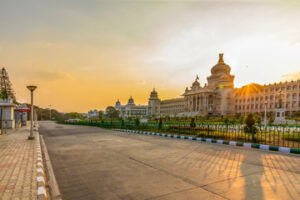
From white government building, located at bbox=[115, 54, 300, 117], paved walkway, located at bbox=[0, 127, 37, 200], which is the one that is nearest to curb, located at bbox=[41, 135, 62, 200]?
paved walkway, located at bbox=[0, 127, 37, 200]

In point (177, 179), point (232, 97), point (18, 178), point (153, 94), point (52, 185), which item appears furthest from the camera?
point (153, 94)

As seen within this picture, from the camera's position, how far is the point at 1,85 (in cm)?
5619

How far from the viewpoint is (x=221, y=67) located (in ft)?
301

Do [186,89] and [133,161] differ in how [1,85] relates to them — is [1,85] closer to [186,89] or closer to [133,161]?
[133,161]

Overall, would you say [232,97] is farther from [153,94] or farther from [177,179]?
[177,179]

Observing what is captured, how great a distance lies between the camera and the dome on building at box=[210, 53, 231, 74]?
3590 inches

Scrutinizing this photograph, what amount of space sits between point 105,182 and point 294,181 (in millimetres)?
5131

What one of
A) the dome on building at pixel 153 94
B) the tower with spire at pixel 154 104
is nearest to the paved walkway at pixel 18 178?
the tower with spire at pixel 154 104

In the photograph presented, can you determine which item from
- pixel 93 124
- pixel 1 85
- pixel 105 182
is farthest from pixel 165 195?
pixel 1 85

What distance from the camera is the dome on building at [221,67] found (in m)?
91.2

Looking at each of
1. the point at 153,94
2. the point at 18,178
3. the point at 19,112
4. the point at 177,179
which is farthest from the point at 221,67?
the point at 18,178

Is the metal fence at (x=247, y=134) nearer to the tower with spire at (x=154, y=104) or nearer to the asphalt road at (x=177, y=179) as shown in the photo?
the asphalt road at (x=177, y=179)

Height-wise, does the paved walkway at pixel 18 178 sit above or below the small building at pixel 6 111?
below

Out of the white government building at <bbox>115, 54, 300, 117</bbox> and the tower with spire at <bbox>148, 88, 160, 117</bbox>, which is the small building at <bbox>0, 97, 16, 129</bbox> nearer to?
the white government building at <bbox>115, 54, 300, 117</bbox>
